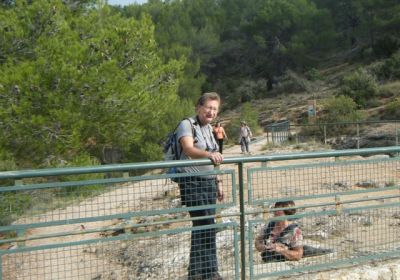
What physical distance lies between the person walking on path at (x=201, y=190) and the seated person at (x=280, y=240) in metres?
0.65

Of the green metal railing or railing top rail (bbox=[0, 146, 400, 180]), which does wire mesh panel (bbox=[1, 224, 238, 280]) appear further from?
railing top rail (bbox=[0, 146, 400, 180])

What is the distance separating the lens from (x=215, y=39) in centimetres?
5484

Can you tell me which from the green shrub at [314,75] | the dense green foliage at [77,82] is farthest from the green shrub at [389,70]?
the dense green foliage at [77,82]

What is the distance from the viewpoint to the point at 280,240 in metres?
4.68

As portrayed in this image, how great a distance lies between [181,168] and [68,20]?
9.01 metres

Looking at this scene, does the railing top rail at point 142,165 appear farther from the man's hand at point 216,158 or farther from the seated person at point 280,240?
the seated person at point 280,240

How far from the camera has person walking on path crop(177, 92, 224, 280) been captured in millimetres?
3986

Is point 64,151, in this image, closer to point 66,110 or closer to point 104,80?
point 66,110

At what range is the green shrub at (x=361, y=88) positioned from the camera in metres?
34.5

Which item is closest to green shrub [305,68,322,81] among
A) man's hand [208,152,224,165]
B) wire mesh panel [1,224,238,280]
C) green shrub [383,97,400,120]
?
green shrub [383,97,400,120]

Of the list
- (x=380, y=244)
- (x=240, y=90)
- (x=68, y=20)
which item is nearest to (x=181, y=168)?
(x=380, y=244)

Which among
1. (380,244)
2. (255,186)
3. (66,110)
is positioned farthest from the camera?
(66,110)

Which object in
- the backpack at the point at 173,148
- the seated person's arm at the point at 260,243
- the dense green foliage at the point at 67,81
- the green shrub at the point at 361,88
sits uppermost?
the green shrub at the point at 361,88

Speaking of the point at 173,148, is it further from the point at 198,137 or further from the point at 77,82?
the point at 77,82
